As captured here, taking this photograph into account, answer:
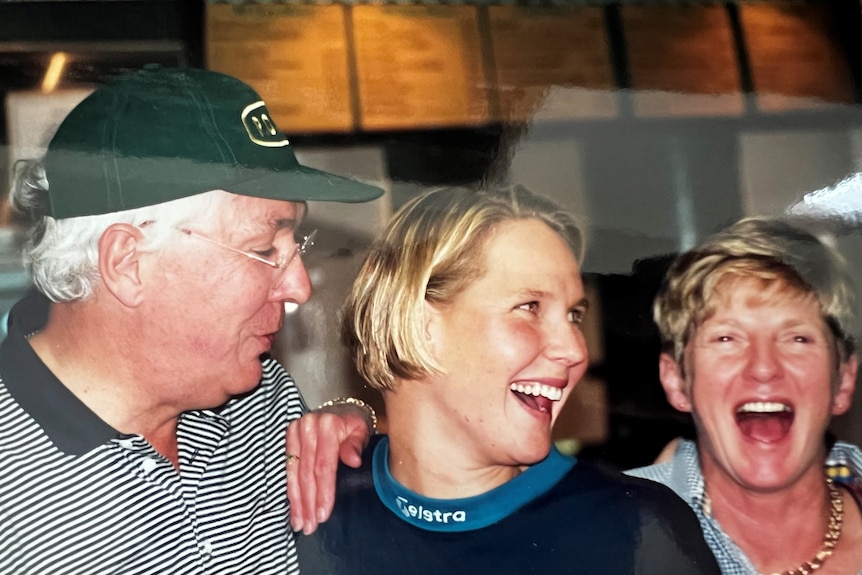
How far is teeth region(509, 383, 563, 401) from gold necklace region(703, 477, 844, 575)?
257mm

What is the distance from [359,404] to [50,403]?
41cm

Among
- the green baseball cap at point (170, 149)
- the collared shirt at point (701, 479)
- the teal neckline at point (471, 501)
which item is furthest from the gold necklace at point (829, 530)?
the green baseball cap at point (170, 149)

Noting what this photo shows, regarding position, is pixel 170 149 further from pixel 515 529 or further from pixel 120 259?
pixel 515 529

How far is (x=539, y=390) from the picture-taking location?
1272 millimetres

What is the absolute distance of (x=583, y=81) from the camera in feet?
4.62

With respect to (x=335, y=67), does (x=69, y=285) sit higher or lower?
lower

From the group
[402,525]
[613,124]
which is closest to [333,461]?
[402,525]

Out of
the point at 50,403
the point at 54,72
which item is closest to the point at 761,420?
the point at 50,403

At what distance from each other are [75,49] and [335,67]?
383 mm

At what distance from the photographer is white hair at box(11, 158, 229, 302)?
47.6 inches

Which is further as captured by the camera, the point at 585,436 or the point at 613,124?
the point at 613,124

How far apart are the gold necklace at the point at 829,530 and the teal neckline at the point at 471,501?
24 centimetres

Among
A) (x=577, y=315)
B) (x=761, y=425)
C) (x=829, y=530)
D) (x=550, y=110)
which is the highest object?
(x=550, y=110)

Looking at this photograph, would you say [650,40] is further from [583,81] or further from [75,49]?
[75,49]
